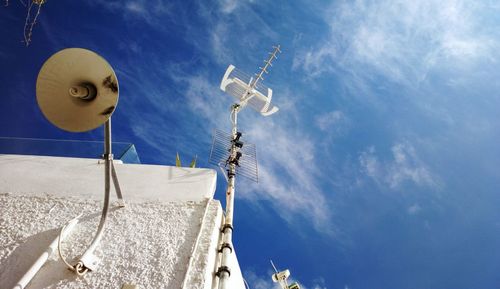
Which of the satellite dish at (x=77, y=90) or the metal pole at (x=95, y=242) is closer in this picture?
the satellite dish at (x=77, y=90)

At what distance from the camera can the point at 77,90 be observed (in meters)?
1.97

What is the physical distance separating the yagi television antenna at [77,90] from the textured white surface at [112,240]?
3.98 ft

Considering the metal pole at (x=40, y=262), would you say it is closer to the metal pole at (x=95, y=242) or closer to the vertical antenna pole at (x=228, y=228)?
the metal pole at (x=95, y=242)

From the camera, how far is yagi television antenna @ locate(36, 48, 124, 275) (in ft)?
6.48

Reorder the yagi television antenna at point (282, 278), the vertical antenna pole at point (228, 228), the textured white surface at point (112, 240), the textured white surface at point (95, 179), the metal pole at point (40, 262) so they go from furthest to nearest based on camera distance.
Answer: the yagi television antenna at point (282, 278), the textured white surface at point (95, 179), the vertical antenna pole at point (228, 228), the textured white surface at point (112, 240), the metal pole at point (40, 262)

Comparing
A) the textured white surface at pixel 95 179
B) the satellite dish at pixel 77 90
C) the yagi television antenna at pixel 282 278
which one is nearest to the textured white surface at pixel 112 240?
the textured white surface at pixel 95 179

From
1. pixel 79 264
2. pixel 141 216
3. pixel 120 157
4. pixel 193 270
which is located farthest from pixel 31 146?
pixel 193 270

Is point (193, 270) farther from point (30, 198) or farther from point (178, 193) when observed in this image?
point (30, 198)

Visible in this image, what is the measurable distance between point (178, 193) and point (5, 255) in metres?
1.60

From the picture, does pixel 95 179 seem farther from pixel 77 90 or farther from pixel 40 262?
pixel 77 90

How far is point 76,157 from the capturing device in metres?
4.18

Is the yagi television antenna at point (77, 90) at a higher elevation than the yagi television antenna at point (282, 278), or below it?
below

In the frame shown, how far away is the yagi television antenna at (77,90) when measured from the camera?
6.48ft

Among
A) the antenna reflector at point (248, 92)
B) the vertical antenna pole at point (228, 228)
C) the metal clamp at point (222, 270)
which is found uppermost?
the antenna reflector at point (248, 92)
